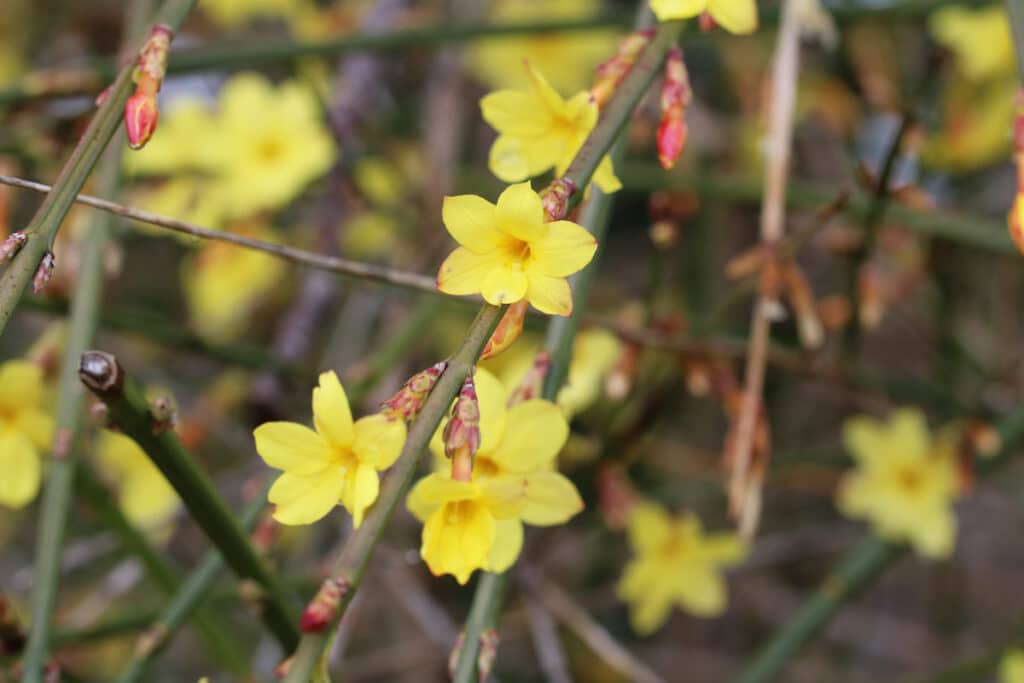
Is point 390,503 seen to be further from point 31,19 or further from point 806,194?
point 31,19

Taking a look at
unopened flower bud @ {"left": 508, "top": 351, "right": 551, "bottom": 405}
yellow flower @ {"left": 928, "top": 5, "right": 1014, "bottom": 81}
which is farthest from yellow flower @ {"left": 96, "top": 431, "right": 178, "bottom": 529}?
yellow flower @ {"left": 928, "top": 5, "right": 1014, "bottom": 81}

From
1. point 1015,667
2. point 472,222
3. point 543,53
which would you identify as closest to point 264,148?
point 543,53

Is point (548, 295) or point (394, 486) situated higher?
point (548, 295)

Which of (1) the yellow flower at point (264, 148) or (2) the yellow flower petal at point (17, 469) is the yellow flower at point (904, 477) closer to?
(1) the yellow flower at point (264, 148)

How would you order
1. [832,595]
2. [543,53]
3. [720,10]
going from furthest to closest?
1. [543,53]
2. [832,595]
3. [720,10]


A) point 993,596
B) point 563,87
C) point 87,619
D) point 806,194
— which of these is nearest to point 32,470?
point 87,619

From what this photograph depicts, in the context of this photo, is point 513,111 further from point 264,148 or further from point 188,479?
point 264,148

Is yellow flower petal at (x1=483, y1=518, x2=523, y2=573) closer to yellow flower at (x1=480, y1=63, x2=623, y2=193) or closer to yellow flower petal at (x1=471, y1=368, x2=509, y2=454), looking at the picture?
yellow flower petal at (x1=471, y1=368, x2=509, y2=454)

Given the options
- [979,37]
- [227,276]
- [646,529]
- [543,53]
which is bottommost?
[646,529]
